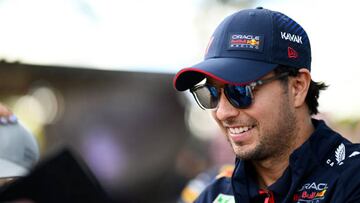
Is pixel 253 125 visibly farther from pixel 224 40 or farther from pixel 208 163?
pixel 208 163

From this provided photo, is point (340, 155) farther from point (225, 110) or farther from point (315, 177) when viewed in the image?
point (225, 110)

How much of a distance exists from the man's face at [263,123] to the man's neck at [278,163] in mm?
22

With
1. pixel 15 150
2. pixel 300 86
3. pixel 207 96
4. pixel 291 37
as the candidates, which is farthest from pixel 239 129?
pixel 15 150

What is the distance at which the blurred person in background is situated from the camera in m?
2.72

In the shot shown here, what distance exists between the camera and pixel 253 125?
280 centimetres

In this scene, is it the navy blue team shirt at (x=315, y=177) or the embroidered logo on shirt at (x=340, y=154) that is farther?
the embroidered logo on shirt at (x=340, y=154)

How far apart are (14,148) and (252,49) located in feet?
3.87

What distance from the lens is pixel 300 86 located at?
9.56 ft

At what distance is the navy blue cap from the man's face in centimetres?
9

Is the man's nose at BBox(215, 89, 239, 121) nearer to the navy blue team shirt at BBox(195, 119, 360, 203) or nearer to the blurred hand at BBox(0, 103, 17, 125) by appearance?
the navy blue team shirt at BBox(195, 119, 360, 203)

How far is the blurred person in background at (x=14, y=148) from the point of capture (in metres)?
2.72

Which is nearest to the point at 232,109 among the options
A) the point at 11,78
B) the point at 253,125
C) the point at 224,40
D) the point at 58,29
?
the point at 253,125

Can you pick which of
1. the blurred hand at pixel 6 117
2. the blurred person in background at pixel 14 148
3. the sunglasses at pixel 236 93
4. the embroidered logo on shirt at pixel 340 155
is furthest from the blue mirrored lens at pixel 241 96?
the blurred hand at pixel 6 117

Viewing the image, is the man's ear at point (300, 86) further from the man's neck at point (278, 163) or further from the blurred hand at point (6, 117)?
the blurred hand at point (6, 117)
